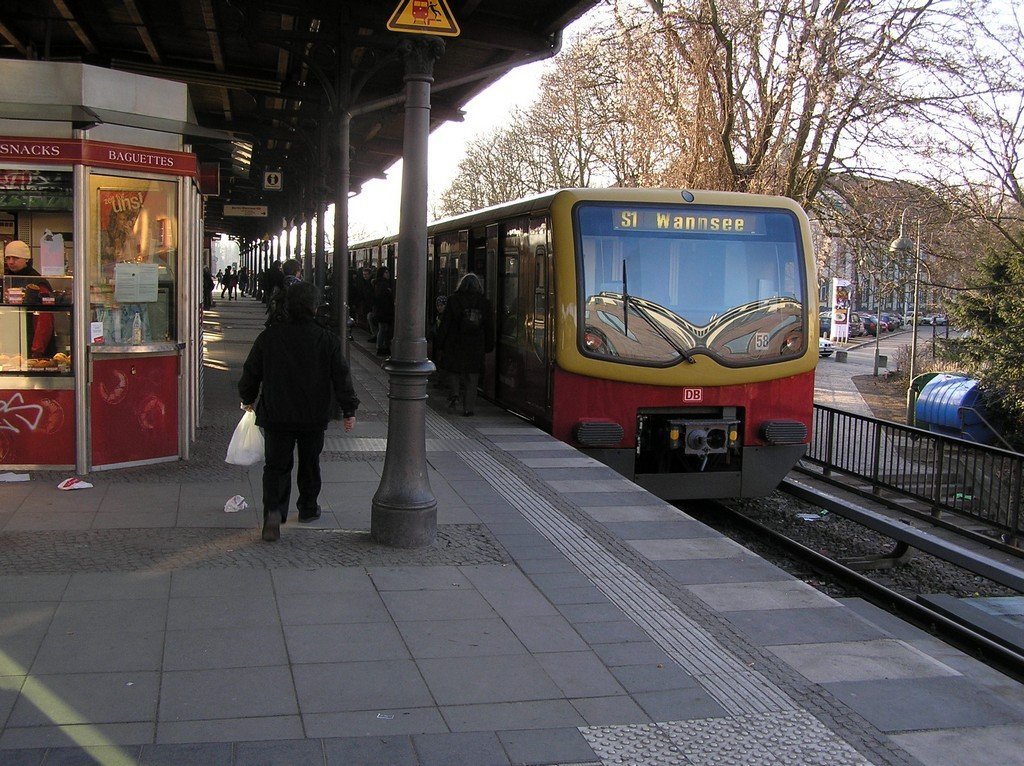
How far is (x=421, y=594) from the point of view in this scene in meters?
5.55

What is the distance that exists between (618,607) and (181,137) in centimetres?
545

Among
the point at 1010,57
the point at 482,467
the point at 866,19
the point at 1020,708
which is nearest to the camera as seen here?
the point at 1020,708

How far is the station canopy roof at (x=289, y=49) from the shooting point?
11.2m

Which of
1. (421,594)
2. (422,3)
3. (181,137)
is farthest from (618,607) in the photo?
(181,137)

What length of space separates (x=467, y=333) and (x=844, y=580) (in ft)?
17.2

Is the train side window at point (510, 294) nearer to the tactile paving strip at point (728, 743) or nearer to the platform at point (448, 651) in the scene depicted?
the platform at point (448, 651)

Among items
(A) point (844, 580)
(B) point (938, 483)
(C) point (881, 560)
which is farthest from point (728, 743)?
(B) point (938, 483)

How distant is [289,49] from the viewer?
11359mm

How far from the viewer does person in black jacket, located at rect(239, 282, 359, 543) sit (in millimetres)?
6391

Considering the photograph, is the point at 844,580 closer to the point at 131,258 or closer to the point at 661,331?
the point at 661,331

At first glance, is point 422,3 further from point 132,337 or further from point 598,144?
point 598,144

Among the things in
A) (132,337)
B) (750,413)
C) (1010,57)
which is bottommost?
(750,413)

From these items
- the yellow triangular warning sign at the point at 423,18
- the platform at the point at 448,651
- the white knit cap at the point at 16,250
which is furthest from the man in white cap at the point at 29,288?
the yellow triangular warning sign at the point at 423,18

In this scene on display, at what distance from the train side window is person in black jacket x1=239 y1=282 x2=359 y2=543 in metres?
5.23
